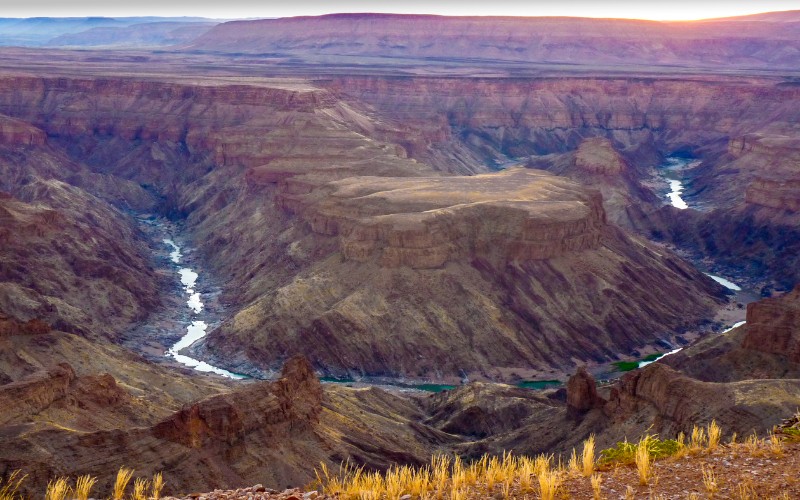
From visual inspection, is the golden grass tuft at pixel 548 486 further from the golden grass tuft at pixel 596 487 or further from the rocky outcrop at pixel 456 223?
the rocky outcrop at pixel 456 223

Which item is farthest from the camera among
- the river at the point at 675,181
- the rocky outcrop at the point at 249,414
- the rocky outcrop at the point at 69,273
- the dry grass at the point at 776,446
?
the river at the point at 675,181

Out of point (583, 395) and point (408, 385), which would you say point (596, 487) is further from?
point (408, 385)

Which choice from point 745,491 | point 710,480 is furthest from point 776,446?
point 745,491

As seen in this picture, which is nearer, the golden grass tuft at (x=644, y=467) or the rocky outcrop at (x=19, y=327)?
the golden grass tuft at (x=644, y=467)

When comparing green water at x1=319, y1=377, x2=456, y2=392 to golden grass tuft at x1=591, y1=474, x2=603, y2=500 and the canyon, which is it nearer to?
the canyon

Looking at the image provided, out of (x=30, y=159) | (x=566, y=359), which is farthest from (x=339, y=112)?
(x=566, y=359)

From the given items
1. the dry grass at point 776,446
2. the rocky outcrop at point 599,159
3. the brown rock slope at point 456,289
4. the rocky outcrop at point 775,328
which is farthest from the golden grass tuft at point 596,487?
the rocky outcrop at point 599,159

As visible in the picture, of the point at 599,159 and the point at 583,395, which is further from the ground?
the point at 583,395

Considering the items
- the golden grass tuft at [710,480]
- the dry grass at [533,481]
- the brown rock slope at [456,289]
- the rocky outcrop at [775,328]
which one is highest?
the golden grass tuft at [710,480]
